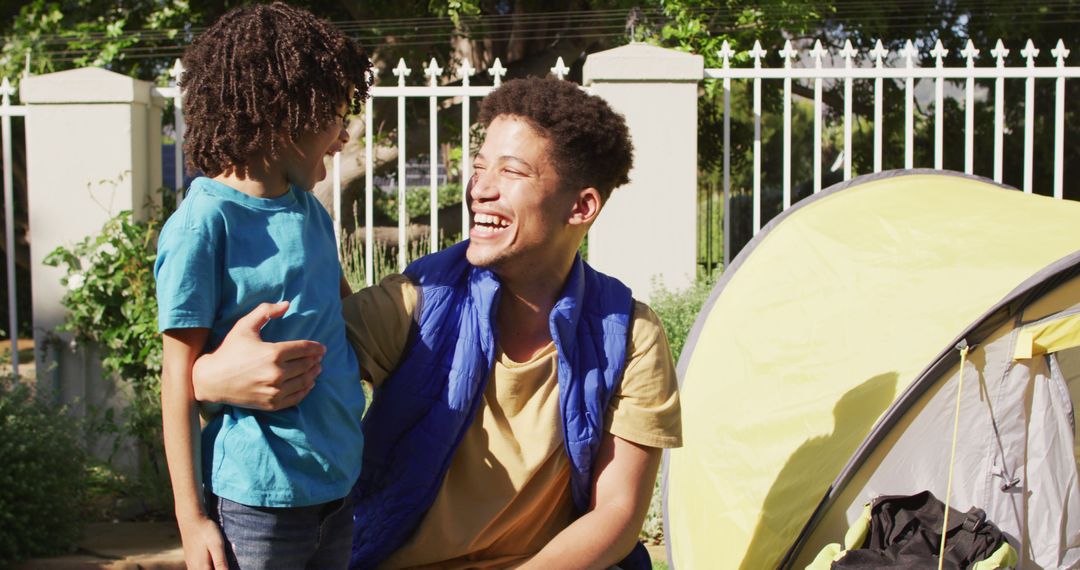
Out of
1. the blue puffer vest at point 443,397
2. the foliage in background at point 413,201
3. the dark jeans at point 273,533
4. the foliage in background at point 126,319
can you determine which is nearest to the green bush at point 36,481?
the foliage in background at point 126,319

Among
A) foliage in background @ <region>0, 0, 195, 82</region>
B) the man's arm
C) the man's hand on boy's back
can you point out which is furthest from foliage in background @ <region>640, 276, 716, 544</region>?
foliage in background @ <region>0, 0, 195, 82</region>

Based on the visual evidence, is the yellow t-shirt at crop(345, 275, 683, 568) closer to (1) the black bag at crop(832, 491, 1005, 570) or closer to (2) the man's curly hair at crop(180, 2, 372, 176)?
(2) the man's curly hair at crop(180, 2, 372, 176)

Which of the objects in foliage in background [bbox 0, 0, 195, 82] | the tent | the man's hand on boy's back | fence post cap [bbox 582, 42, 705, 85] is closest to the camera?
the man's hand on boy's back

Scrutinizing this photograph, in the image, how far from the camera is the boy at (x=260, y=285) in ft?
6.05

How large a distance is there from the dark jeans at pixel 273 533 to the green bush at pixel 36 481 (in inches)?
92.3

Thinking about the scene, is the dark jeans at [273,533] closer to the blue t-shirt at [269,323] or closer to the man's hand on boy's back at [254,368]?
the blue t-shirt at [269,323]

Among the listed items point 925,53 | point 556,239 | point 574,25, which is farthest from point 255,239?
point 925,53

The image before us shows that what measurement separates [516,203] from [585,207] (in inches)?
6.3

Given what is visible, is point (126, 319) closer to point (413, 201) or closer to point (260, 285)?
point (260, 285)

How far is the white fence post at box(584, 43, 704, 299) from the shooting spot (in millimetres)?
5293

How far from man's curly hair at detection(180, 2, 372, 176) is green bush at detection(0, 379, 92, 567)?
2390mm

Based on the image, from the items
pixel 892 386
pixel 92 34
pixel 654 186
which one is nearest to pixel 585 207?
pixel 892 386

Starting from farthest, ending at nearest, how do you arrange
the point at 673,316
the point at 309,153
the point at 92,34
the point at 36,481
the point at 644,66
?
1. the point at 92,34
2. the point at 644,66
3. the point at 673,316
4. the point at 36,481
5. the point at 309,153

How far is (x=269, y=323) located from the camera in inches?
76.2
